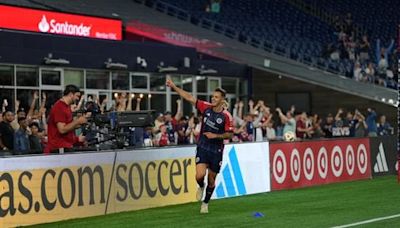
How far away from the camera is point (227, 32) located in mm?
40562

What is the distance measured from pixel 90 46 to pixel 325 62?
1413 centimetres

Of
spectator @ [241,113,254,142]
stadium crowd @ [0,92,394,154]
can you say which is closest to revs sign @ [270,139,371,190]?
stadium crowd @ [0,92,394,154]

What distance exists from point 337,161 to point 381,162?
2.70 metres

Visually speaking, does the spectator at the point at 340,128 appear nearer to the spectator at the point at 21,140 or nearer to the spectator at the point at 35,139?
the spectator at the point at 35,139

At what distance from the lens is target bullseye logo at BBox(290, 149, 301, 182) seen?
70.4ft

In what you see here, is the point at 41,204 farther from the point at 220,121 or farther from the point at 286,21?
the point at 286,21

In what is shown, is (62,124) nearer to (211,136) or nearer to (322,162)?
(211,136)

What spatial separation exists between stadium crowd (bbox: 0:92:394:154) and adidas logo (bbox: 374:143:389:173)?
2313 mm

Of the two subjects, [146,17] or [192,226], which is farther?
[146,17]

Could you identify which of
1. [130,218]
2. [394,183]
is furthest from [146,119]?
[394,183]

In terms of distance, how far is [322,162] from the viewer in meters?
22.7

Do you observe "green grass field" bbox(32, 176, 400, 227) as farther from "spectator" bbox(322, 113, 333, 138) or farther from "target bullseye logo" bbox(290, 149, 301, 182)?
"spectator" bbox(322, 113, 333, 138)

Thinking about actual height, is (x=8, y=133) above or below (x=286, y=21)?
below

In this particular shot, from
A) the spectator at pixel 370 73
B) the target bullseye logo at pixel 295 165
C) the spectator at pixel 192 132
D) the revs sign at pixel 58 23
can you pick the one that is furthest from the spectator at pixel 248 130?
the spectator at pixel 370 73
